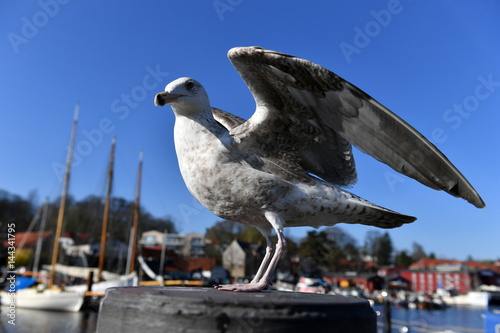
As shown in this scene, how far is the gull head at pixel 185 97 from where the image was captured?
9.77ft

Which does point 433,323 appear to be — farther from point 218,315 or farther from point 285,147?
point 218,315

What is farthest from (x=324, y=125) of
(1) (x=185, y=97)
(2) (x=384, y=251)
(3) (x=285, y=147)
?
(2) (x=384, y=251)

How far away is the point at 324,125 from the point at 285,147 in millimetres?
399

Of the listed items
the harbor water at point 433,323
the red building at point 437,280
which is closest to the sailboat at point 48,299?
the harbor water at point 433,323

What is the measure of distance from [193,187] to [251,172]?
20.3 inches

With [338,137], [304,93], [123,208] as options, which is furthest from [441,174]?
[123,208]

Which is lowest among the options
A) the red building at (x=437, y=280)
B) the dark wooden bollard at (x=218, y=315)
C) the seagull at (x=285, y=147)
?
the red building at (x=437, y=280)

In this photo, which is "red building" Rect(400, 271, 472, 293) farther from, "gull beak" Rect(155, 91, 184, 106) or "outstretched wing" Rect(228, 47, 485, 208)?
"gull beak" Rect(155, 91, 184, 106)

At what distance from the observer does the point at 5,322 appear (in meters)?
17.9

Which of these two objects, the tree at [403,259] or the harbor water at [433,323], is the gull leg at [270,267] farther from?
the tree at [403,259]

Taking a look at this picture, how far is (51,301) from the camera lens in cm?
2188

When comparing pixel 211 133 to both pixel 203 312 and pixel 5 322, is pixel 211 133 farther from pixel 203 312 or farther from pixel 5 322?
pixel 5 322

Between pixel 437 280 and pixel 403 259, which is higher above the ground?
pixel 403 259

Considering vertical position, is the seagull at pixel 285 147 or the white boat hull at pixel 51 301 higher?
the seagull at pixel 285 147
